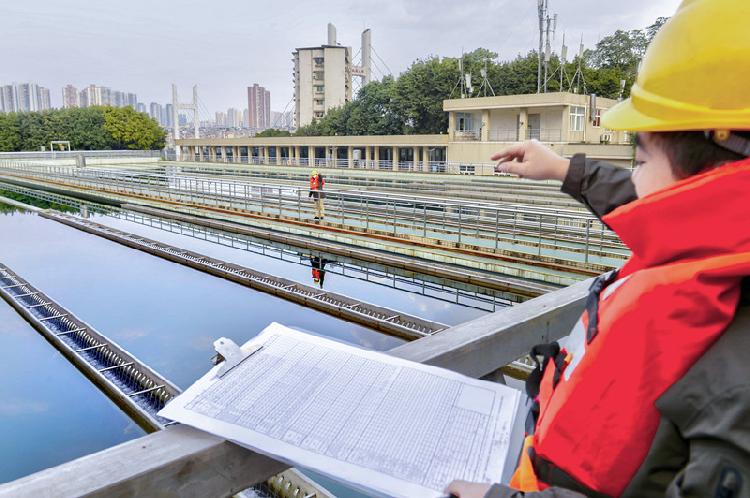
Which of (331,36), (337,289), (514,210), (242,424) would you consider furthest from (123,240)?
(331,36)

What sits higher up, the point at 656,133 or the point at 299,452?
the point at 656,133

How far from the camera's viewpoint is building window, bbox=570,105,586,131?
28922 mm

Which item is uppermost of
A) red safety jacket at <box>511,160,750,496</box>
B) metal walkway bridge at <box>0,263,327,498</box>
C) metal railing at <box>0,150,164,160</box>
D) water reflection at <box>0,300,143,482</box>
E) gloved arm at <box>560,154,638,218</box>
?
metal railing at <box>0,150,164,160</box>

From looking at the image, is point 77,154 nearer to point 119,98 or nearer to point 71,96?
point 71,96


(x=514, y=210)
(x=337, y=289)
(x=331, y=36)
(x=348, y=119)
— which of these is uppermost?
(x=331, y=36)

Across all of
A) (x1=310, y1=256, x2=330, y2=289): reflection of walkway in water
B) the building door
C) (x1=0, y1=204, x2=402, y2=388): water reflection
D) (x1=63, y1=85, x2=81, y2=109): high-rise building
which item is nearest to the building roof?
the building door

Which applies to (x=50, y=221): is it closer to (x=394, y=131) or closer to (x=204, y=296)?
(x=204, y=296)

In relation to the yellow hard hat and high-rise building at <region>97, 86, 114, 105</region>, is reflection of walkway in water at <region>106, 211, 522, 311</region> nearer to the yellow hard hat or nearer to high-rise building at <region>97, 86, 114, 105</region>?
the yellow hard hat

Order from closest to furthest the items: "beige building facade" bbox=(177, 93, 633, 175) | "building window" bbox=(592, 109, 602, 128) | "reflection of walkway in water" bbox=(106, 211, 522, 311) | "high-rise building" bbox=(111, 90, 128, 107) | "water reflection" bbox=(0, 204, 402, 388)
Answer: "building window" bbox=(592, 109, 602, 128) < "water reflection" bbox=(0, 204, 402, 388) < "reflection of walkway in water" bbox=(106, 211, 522, 311) < "beige building facade" bbox=(177, 93, 633, 175) < "high-rise building" bbox=(111, 90, 128, 107)

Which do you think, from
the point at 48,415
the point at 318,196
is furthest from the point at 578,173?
the point at 318,196

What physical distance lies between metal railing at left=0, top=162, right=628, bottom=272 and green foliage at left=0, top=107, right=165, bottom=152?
40.4m

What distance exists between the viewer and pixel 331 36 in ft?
283

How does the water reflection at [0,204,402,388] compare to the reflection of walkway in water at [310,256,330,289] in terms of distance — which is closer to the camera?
the water reflection at [0,204,402,388]

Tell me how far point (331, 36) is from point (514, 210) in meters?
83.5
